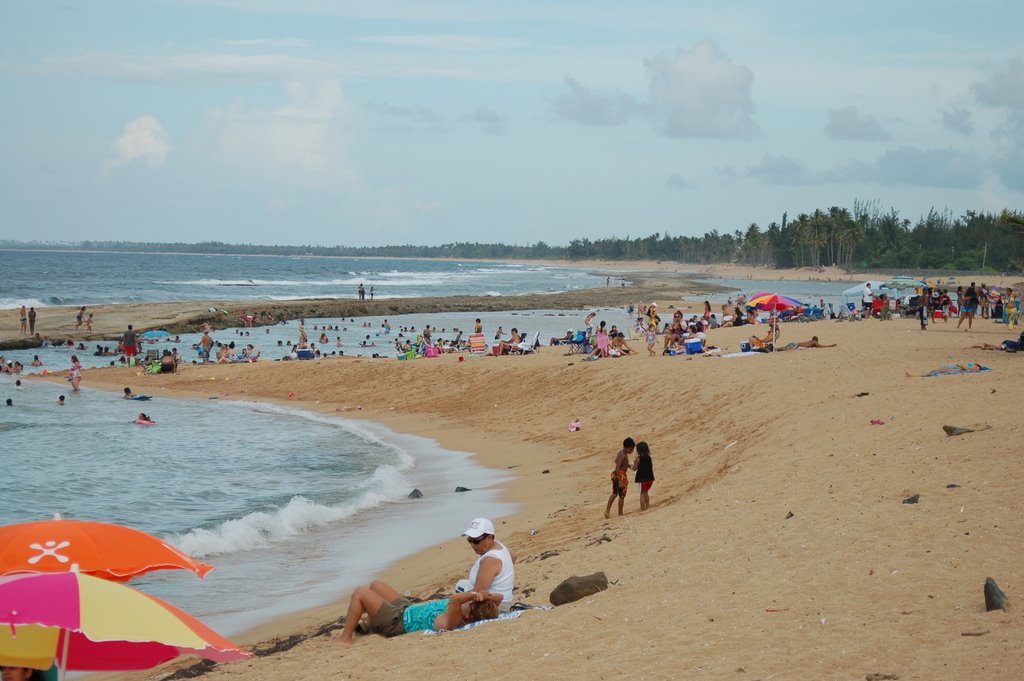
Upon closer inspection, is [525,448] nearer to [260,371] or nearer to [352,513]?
[352,513]

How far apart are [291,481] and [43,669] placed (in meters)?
13.8

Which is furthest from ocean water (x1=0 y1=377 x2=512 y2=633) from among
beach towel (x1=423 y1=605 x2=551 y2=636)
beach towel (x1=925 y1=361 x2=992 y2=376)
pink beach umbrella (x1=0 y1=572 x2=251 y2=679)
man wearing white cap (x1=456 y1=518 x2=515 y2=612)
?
beach towel (x1=925 y1=361 x2=992 y2=376)

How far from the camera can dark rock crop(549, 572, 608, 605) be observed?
8523 millimetres

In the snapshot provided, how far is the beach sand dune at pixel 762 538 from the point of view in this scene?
6688 mm

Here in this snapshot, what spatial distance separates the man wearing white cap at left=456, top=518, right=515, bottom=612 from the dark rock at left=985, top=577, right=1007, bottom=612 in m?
3.69

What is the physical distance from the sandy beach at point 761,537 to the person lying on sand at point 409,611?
0.16m

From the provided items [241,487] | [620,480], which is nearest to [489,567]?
[620,480]

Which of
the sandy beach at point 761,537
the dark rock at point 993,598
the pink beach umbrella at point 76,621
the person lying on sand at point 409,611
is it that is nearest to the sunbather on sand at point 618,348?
the sandy beach at point 761,537

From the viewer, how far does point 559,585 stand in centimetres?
874

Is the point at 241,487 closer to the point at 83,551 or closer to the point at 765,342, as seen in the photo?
the point at 83,551

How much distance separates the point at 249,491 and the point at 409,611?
10.0 m

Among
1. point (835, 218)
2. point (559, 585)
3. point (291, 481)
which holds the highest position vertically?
point (835, 218)

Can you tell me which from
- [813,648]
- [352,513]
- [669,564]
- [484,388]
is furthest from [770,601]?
[484,388]

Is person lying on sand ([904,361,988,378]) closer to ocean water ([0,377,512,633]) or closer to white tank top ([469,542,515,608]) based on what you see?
Answer: ocean water ([0,377,512,633])
